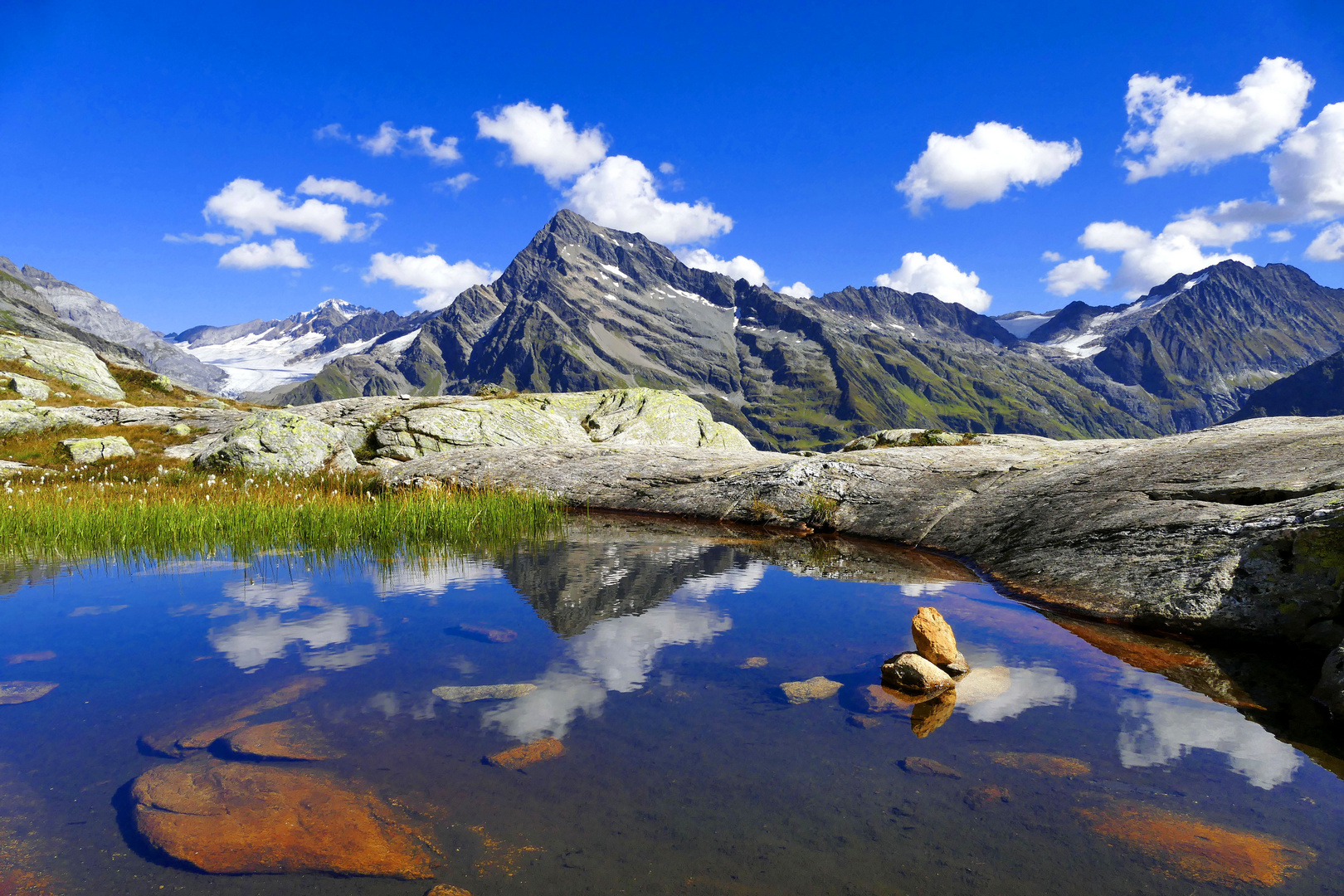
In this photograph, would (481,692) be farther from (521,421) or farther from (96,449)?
(96,449)

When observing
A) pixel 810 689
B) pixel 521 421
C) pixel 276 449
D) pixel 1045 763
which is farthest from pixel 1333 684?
pixel 521 421

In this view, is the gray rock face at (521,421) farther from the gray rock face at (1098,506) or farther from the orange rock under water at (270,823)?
the orange rock under water at (270,823)

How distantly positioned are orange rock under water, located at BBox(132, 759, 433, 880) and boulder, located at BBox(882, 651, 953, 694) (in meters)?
4.95

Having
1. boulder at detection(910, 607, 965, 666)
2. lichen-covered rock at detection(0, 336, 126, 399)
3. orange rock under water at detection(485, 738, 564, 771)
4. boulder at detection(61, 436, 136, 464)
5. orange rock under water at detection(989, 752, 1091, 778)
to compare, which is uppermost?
lichen-covered rock at detection(0, 336, 126, 399)

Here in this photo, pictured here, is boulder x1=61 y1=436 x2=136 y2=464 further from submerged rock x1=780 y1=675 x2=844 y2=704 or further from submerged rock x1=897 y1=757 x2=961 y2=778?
submerged rock x1=897 y1=757 x2=961 y2=778

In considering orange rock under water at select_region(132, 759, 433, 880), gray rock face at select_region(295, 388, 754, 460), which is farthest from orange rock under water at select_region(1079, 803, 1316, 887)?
gray rock face at select_region(295, 388, 754, 460)

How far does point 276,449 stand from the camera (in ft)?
89.1

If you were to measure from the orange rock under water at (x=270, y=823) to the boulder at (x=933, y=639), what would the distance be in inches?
223

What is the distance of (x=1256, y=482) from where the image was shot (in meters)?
10.3

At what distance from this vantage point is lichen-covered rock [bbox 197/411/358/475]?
2633cm

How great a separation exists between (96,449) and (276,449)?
8487 millimetres

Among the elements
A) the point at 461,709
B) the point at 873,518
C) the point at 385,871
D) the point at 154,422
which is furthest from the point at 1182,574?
the point at 154,422

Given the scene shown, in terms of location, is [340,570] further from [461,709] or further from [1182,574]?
[1182,574]

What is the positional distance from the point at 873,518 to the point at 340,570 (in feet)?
41.7
